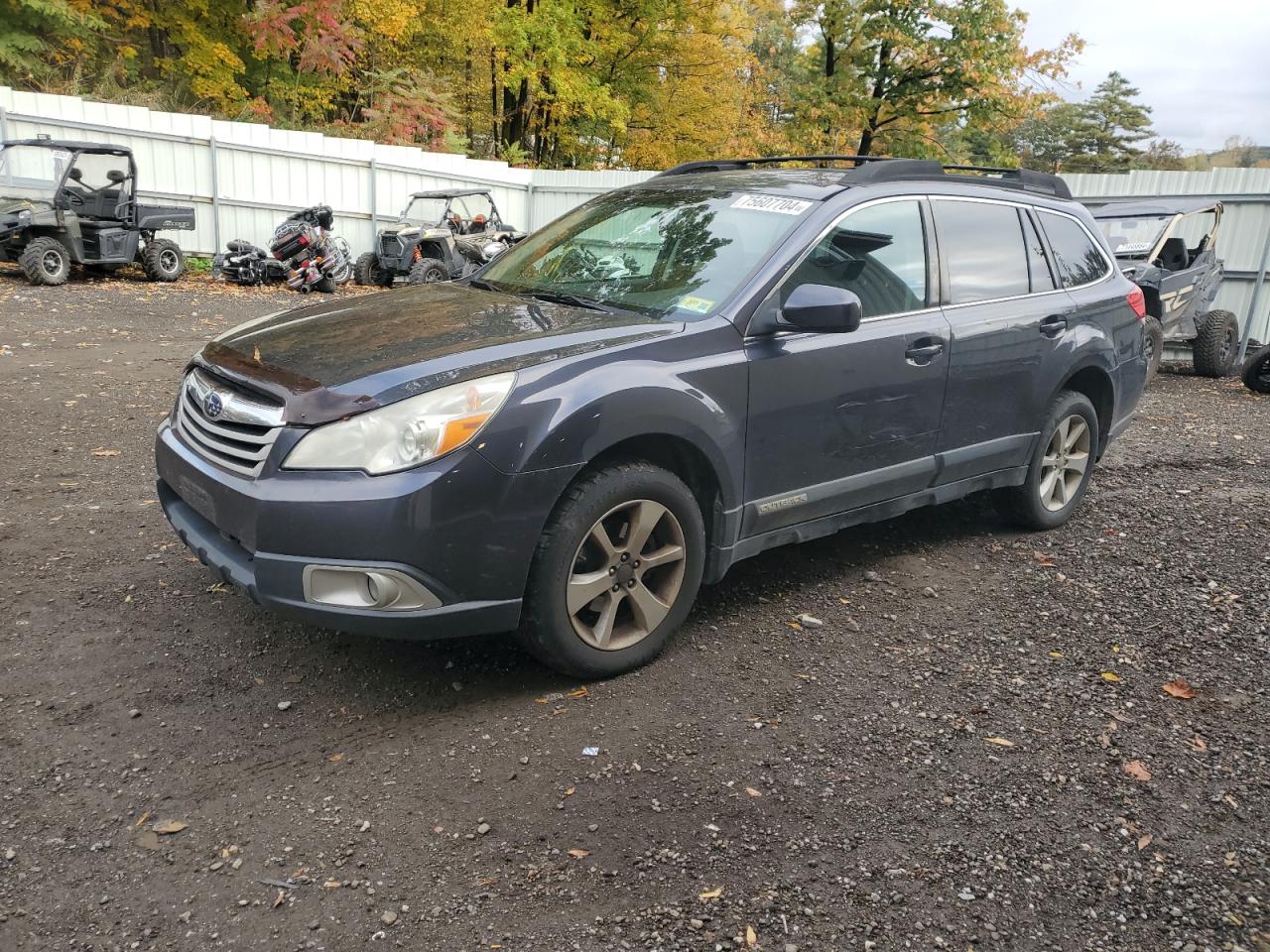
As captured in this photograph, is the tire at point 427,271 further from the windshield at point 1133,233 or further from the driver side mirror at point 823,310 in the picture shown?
the driver side mirror at point 823,310

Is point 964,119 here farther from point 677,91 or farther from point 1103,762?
point 1103,762

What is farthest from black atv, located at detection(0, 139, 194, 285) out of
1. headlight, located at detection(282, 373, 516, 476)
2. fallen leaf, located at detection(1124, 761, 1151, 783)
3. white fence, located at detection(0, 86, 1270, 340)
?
fallen leaf, located at detection(1124, 761, 1151, 783)

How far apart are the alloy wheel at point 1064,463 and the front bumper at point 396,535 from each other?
3222mm

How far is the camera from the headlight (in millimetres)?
2945

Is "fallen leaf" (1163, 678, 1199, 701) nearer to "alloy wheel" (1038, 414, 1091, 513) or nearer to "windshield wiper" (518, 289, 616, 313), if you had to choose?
"alloy wheel" (1038, 414, 1091, 513)

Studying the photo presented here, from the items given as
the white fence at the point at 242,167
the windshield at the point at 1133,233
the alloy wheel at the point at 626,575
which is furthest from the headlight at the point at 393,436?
the white fence at the point at 242,167

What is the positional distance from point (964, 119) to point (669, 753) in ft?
82.0

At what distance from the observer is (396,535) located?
2904 mm

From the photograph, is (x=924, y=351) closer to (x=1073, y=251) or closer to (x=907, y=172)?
(x=907, y=172)

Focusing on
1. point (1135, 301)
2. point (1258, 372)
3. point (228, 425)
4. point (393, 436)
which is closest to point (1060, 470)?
point (1135, 301)

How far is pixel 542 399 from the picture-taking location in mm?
3119

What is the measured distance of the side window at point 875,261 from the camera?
3.93m

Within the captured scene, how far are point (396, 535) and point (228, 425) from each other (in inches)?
32.1

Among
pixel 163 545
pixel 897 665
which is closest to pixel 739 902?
pixel 897 665
